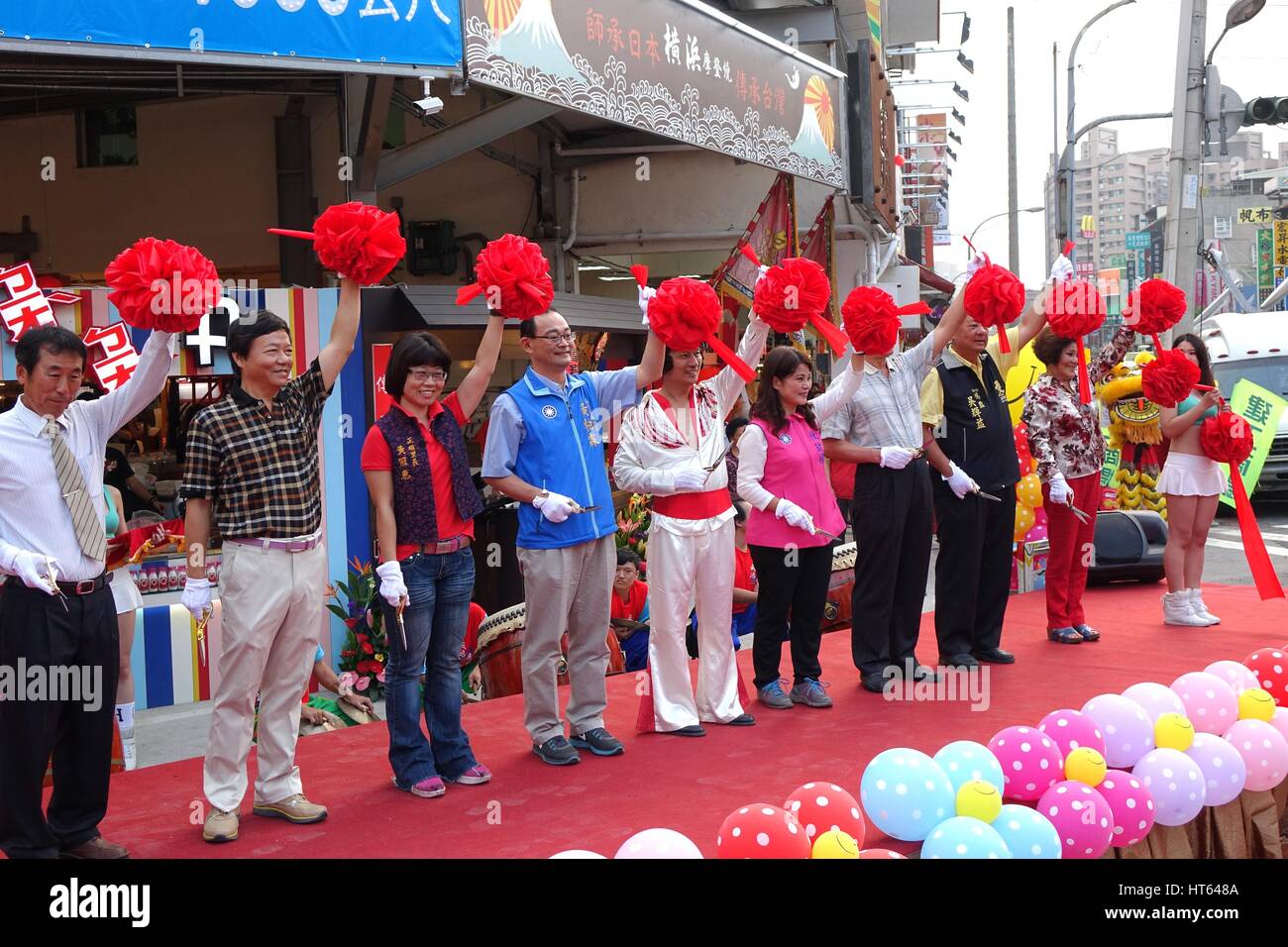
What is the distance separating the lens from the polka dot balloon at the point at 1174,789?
4121mm

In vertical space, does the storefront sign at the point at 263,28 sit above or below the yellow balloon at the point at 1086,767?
above

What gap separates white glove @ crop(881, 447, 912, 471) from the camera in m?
5.92

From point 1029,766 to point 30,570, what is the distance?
10.1 feet

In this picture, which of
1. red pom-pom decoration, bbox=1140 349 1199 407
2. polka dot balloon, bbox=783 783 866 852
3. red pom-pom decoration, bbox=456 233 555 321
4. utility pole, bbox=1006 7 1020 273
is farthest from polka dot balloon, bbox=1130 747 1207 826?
utility pole, bbox=1006 7 1020 273

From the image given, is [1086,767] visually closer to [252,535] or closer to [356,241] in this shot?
[252,535]

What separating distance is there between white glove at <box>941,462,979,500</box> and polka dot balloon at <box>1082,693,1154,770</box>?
1941 mm

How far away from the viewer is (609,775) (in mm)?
4883

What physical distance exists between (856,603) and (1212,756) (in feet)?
6.82

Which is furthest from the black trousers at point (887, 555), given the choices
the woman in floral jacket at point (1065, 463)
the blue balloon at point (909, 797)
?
the blue balloon at point (909, 797)

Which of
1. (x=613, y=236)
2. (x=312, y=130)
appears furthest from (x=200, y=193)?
(x=613, y=236)

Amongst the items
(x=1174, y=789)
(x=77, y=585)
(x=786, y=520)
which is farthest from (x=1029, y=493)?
(x=77, y=585)

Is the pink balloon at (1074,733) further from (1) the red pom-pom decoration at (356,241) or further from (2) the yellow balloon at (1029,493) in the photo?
(2) the yellow balloon at (1029,493)

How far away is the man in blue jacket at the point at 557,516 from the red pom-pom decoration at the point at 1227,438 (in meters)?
3.74

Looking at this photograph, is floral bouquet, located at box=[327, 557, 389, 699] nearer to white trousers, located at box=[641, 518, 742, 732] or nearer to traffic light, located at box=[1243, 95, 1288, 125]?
white trousers, located at box=[641, 518, 742, 732]
